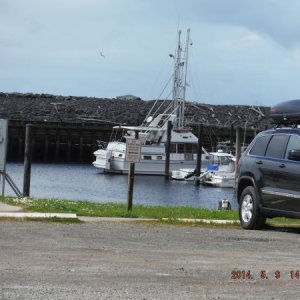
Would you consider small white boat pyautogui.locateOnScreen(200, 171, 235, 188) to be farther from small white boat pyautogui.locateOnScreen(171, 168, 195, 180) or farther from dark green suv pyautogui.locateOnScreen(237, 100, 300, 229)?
dark green suv pyautogui.locateOnScreen(237, 100, 300, 229)

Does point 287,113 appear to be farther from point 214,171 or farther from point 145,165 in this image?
point 145,165

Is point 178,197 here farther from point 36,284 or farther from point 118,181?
point 36,284

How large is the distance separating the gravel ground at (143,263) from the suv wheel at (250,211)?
79 cm

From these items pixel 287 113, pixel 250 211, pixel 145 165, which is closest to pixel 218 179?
pixel 145 165

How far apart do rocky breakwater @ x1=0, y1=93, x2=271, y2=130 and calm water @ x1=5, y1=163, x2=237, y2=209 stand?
25.3 metres

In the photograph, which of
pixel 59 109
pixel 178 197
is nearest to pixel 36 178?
pixel 178 197

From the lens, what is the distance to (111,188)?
180ft

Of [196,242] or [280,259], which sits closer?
[280,259]

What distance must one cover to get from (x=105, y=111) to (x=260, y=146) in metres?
89.8

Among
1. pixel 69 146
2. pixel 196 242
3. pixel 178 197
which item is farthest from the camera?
pixel 69 146

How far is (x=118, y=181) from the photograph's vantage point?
61.8 m

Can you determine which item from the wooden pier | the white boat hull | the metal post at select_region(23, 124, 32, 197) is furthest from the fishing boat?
the metal post at select_region(23, 124, 32, 197)

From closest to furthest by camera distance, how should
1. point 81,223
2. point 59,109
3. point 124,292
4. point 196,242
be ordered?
point 124,292 → point 196,242 → point 81,223 → point 59,109

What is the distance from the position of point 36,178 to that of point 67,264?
2018 inches
